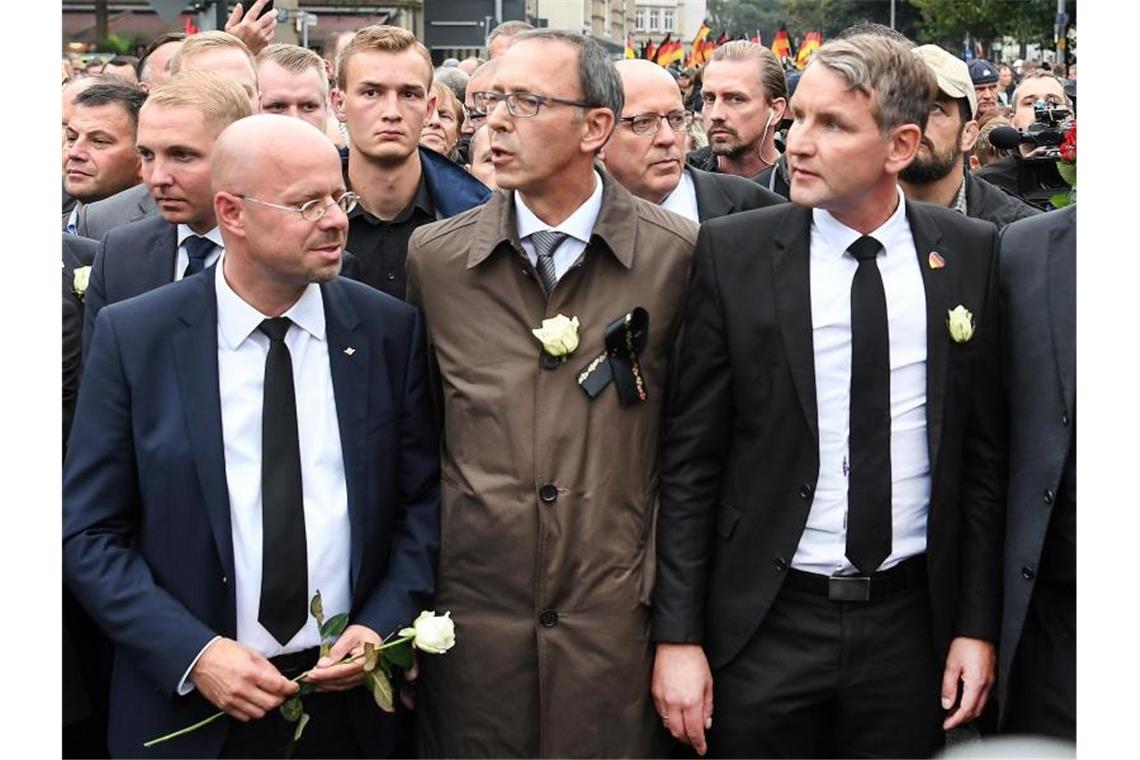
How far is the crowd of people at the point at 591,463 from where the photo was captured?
409cm


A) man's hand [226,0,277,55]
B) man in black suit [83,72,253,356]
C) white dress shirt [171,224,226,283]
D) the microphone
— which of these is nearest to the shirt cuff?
man in black suit [83,72,253,356]

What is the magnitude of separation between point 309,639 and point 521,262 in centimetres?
113

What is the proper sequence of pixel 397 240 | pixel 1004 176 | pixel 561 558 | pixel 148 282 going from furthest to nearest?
pixel 1004 176 < pixel 397 240 < pixel 148 282 < pixel 561 558

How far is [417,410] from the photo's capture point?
14.3 feet

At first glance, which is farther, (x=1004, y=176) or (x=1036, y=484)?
(x=1004, y=176)

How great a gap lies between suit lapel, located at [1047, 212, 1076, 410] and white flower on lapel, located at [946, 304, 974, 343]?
216 millimetres

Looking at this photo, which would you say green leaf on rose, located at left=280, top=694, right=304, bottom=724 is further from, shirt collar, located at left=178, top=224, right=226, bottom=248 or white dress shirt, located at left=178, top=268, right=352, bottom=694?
shirt collar, located at left=178, top=224, right=226, bottom=248

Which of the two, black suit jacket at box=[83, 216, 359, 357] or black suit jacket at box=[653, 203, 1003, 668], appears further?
black suit jacket at box=[83, 216, 359, 357]

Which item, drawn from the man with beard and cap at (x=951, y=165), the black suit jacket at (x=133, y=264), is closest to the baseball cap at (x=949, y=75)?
the man with beard and cap at (x=951, y=165)

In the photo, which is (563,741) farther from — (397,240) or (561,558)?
(397,240)

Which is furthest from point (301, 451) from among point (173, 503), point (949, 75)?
point (949, 75)

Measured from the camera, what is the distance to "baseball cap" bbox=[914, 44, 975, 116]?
6086 millimetres

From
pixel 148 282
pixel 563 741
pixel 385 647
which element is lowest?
pixel 563 741
